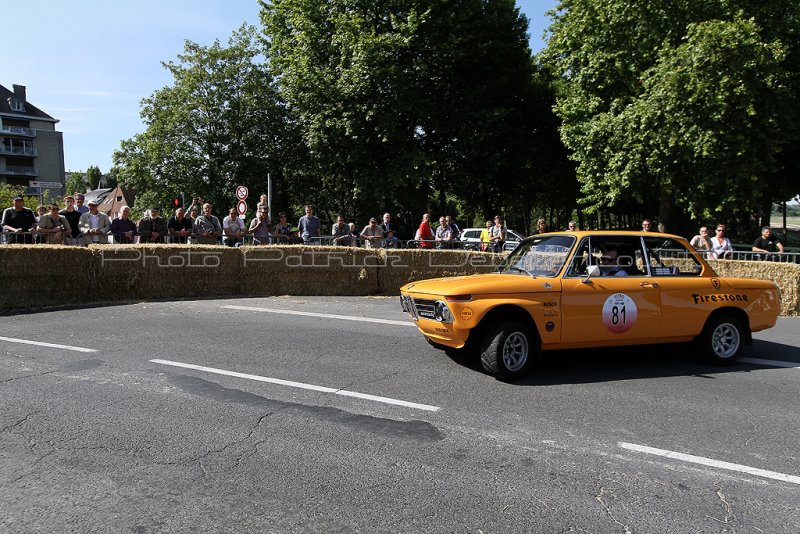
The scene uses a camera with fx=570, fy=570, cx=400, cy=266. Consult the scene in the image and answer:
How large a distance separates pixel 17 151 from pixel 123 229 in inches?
3919

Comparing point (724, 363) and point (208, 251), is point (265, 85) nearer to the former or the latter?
point (208, 251)

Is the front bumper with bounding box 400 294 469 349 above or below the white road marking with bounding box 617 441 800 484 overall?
above

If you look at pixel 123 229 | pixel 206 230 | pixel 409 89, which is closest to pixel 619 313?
pixel 206 230

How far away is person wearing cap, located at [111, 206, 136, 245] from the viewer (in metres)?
14.7

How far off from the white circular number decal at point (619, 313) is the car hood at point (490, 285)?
67 centimetres

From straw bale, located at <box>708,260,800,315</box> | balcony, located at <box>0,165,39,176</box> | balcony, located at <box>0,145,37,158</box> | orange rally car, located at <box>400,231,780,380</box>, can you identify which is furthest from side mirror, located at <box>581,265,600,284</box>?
balcony, located at <box>0,145,37,158</box>

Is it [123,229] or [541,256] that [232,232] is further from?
[541,256]

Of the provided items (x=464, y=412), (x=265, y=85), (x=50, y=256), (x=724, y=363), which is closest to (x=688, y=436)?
(x=464, y=412)

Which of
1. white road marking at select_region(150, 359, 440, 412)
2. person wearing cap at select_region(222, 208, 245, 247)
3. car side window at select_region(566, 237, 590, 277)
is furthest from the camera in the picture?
person wearing cap at select_region(222, 208, 245, 247)

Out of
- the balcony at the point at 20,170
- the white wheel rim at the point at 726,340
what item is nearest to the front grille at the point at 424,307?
the white wheel rim at the point at 726,340

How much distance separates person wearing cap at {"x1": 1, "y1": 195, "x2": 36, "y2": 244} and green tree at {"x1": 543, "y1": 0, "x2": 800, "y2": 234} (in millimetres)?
19902

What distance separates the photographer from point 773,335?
9562 millimetres

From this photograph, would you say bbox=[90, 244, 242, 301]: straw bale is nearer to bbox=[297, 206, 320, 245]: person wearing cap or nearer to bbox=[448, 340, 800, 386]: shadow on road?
bbox=[297, 206, 320, 245]: person wearing cap

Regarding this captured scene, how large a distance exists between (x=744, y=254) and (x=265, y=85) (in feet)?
111
